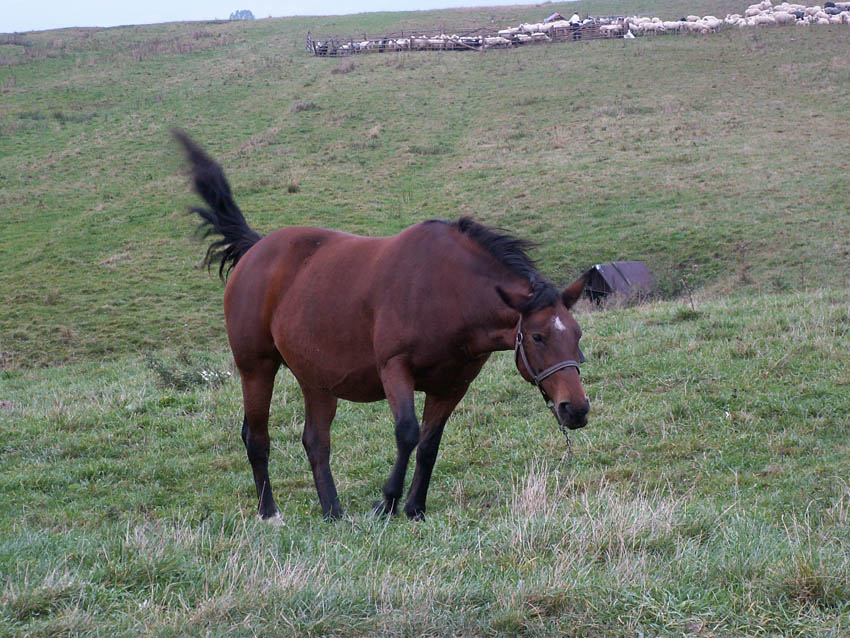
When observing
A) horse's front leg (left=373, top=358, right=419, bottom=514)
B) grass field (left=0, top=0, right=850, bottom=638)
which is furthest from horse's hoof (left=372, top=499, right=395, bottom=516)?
grass field (left=0, top=0, right=850, bottom=638)

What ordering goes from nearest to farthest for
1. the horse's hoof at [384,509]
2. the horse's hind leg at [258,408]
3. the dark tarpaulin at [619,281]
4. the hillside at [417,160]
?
1. the horse's hoof at [384,509]
2. the horse's hind leg at [258,408]
3. the dark tarpaulin at [619,281]
4. the hillside at [417,160]

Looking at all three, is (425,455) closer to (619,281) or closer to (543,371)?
(543,371)

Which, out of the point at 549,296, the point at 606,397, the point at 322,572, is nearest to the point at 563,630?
the point at 322,572

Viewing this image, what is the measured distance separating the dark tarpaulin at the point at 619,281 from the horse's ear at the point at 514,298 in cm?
1050

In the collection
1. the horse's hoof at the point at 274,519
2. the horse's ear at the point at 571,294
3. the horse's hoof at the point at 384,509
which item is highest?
the horse's ear at the point at 571,294

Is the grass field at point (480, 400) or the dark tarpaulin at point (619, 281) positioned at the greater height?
the grass field at point (480, 400)

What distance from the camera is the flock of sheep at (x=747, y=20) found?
50.8 meters

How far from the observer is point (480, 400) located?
8.83 meters

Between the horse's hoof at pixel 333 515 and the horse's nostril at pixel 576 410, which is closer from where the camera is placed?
the horse's nostril at pixel 576 410

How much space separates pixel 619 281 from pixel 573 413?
1158 cm

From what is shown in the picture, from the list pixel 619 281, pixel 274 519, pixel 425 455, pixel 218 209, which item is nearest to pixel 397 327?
pixel 425 455

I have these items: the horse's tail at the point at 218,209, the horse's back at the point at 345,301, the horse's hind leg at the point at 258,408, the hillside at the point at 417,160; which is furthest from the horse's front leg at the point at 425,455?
the hillside at the point at 417,160

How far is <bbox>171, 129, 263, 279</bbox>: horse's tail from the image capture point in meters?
7.70

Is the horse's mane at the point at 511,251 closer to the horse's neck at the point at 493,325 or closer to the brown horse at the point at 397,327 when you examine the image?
the brown horse at the point at 397,327
